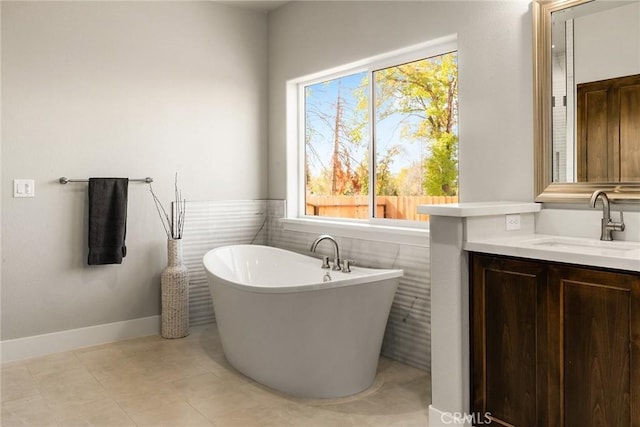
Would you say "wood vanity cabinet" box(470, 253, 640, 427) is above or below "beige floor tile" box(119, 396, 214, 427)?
above

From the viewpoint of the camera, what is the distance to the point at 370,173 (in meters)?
3.72

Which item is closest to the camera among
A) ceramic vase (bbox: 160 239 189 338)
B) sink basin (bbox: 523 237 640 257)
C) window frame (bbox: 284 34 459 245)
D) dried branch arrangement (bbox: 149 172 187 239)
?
sink basin (bbox: 523 237 640 257)

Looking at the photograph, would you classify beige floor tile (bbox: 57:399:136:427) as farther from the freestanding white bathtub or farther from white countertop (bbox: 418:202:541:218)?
white countertop (bbox: 418:202:541:218)

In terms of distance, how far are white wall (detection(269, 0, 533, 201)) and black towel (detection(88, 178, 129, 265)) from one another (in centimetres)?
195

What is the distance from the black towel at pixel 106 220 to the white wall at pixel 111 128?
0.12 meters

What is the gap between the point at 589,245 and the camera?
2199mm

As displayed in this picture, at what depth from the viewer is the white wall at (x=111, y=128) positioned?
135 inches

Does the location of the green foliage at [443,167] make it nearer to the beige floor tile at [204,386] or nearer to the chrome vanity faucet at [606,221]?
the chrome vanity faucet at [606,221]

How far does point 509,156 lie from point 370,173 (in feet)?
3.92

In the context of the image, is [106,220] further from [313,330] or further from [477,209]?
[477,209]

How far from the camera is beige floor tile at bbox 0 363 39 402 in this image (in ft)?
9.32

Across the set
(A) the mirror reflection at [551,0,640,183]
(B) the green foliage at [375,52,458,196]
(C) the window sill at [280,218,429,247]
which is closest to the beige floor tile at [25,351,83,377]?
(C) the window sill at [280,218,429,247]

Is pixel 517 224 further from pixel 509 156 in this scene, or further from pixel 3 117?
pixel 3 117

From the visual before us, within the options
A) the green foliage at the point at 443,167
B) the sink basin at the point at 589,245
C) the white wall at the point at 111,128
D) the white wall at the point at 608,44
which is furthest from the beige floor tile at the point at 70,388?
the white wall at the point at 608,44
